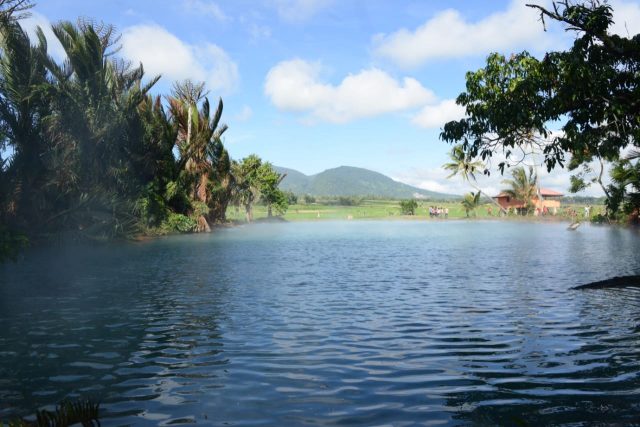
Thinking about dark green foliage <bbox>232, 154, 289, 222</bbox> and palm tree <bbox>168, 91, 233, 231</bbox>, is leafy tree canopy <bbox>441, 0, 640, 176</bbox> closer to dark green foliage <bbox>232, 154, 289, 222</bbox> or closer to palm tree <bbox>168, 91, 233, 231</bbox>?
palm tree <bbox>168, 91, 233, 231</bbox>

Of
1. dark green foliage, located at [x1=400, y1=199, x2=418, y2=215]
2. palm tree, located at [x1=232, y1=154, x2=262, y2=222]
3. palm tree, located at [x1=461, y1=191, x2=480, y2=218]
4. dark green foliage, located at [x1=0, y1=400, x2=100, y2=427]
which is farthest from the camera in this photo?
dark green foliage, located at [x1=400, y1=199, x2=418, y2=215]

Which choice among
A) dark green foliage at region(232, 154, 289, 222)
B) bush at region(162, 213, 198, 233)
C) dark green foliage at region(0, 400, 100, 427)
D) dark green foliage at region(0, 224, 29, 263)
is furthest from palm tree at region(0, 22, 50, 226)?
dark green foliage at region(232, 154, 289, 222)

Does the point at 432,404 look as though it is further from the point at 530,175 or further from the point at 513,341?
the point at 530,175

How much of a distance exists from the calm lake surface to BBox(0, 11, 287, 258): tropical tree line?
8495mm

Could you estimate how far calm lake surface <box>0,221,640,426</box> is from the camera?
6688 millimetres

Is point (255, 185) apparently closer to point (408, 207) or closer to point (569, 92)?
point (408, 207)

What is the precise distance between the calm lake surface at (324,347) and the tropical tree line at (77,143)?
8.49 m

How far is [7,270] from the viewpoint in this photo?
22.2 meters

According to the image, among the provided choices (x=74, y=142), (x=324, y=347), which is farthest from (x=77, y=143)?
(x=324, y=347)

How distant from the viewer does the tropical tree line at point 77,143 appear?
27.7 m

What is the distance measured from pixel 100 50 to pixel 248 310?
25823 mm

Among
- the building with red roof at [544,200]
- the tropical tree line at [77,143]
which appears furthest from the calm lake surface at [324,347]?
Result: the building with red roof at [544,200]

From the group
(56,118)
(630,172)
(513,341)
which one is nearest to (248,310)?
(513,341)

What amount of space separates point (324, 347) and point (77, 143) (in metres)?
26.9
